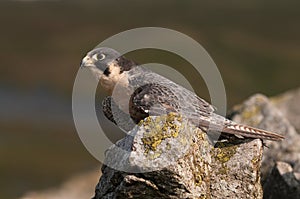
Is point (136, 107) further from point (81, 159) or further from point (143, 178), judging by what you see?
point (81, 159)

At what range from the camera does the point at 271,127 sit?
18562mm

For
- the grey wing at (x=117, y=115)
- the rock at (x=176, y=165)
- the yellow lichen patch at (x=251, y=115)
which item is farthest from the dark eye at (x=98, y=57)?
the yellow lichen patch at (x=251, y=115)

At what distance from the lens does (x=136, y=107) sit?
42.2ft

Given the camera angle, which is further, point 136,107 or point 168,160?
point 136,107

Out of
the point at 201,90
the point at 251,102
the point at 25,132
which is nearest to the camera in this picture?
the point at 251,102

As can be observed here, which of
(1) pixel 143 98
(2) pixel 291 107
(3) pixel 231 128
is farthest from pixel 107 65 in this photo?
(2) pixel 291 107

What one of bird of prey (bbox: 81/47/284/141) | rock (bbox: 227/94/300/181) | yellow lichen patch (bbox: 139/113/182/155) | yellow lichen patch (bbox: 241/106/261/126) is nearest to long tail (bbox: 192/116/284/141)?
bird of prey (bbox: 81/47/284/141)

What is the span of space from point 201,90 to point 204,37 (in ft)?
103

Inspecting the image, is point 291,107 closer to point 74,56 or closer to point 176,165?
point 176,165

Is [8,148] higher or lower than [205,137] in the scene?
lower

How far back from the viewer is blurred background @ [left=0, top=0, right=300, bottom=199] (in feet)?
136

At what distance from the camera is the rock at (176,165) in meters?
11.8

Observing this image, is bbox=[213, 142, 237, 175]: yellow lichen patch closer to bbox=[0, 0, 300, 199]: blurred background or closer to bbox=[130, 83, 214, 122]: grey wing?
bbox=[130, 83, 214, 122]: grey wing

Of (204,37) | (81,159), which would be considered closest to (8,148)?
(81,159)
